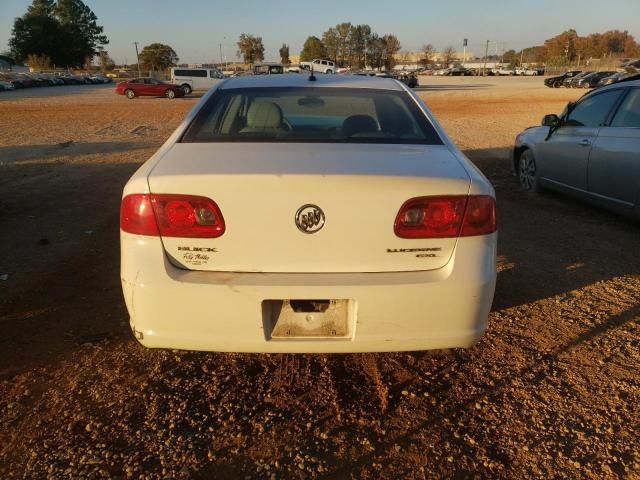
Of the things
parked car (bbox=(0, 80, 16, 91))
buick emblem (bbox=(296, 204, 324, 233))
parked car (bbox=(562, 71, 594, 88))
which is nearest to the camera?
buick emblem (bbox=(296, 204, 324, 233))

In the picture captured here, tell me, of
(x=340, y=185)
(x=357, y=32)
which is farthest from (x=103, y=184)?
(x=357, y=32)

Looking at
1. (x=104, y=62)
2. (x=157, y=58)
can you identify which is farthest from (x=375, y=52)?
(x=104, y=62)

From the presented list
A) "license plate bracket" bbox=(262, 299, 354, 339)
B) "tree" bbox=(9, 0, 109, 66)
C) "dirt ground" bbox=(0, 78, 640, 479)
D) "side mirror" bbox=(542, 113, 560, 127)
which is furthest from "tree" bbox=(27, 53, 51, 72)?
"license plate bracket" bbox=(262, 299, 354, 339)

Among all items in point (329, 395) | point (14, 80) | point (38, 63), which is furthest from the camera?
point (38, 63)

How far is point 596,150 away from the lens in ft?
17.9

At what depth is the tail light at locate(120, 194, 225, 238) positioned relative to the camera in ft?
7.23

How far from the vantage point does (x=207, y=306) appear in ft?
7.36

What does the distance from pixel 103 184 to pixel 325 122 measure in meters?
4.48

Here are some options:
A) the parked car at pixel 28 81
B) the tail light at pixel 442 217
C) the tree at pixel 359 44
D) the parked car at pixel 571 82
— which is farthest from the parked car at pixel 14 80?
the tree at pixel 359 44

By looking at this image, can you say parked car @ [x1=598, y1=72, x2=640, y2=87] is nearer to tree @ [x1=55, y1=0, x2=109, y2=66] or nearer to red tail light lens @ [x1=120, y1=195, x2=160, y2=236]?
red tail light lens @ [x1=120, y1=195, x2=160, y2=236]

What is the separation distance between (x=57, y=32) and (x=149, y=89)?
75065 mm

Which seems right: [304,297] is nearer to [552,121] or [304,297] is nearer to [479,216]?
[479,216]

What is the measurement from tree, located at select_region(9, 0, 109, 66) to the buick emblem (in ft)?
354

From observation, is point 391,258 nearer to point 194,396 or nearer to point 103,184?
point 194,396
